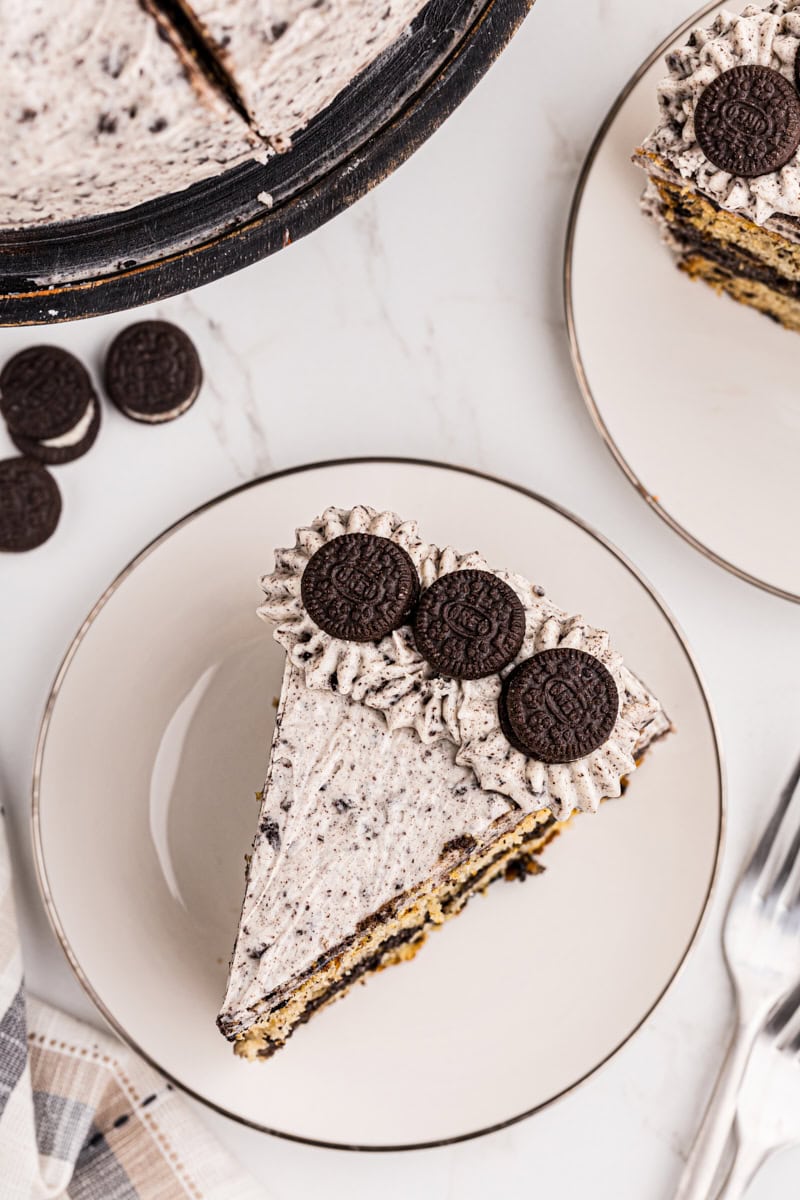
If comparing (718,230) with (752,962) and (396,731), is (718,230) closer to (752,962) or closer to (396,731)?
(396,731)

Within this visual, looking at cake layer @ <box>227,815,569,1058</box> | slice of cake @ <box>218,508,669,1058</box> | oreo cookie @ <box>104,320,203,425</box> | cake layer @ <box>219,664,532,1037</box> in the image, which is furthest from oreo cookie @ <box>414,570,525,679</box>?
oreo cookie @ <box>104,320,203,425</box>

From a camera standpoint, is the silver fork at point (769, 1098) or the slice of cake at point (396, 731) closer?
the slice of cake at point (396, 731)

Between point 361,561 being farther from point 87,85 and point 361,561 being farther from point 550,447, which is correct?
point 87,85

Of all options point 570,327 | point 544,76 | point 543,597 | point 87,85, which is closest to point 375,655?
point 543,597

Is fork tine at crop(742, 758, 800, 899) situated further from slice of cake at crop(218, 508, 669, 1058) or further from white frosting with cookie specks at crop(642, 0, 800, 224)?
white frosting with cookie specks at crop(642, 0, 800, 224)

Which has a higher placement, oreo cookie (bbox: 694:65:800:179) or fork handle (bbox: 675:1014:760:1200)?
oreo cookie (bbox: 694:65:800:179)

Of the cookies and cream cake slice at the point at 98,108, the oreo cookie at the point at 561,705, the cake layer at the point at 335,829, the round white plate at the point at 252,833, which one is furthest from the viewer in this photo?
the round white plate at the point at 252,833

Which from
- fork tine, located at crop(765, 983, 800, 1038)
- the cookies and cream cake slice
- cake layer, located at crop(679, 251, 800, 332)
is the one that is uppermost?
the cookies and cream cake slice

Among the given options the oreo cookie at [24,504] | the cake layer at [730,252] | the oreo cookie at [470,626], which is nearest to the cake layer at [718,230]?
the cake layer at [730,252]

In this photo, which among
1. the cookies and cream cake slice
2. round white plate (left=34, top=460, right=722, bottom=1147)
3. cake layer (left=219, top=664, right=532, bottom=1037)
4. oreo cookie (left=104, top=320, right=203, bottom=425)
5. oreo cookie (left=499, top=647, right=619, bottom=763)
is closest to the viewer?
the cookies and cream cake slice

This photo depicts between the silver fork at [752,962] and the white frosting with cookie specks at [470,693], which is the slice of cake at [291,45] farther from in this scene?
the silver fork at [752,962]
